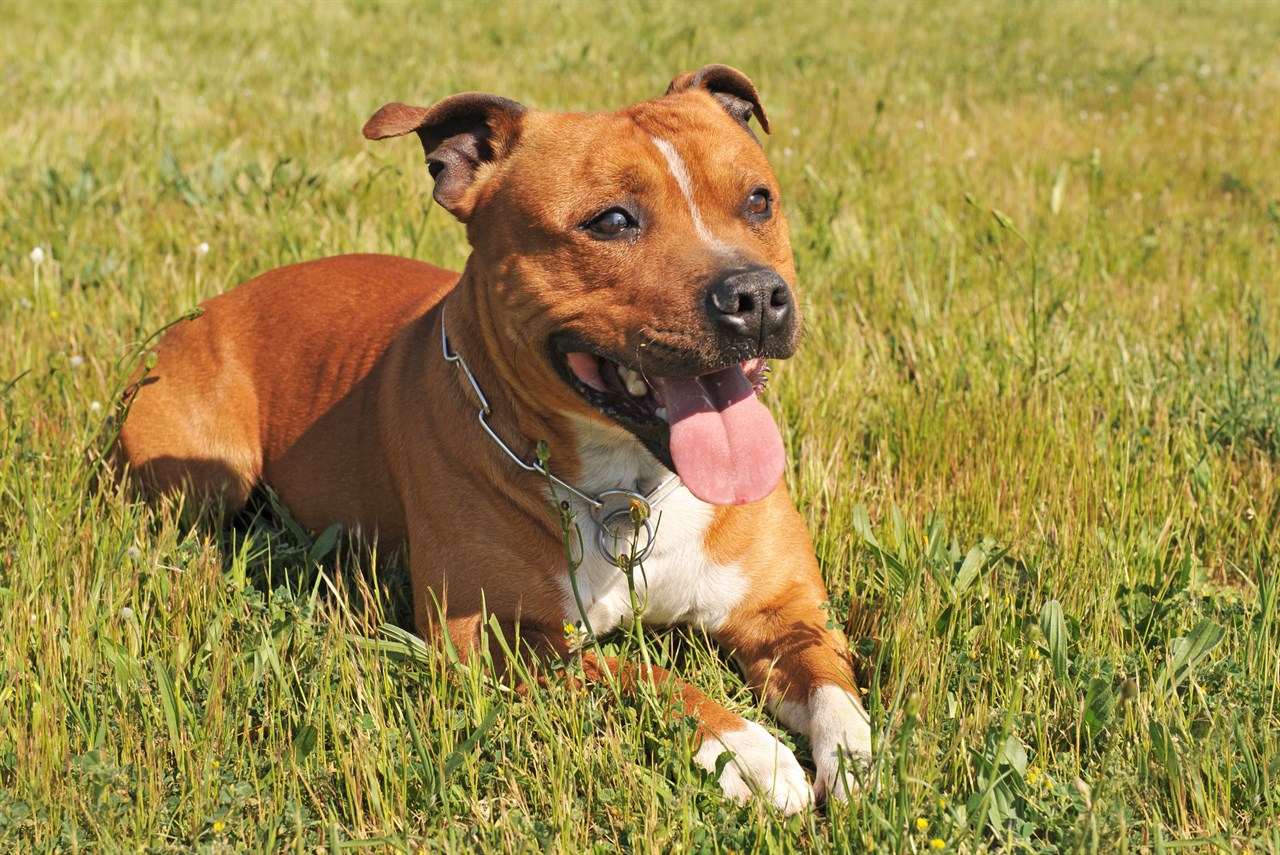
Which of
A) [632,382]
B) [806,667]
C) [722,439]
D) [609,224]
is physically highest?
[609,224]

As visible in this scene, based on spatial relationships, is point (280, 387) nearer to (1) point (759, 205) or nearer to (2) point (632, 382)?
(2) point (632, 382)

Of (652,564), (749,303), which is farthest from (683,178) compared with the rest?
(652,564)

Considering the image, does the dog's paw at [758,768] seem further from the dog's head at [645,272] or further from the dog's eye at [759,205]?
the dog's eye at [759,205]

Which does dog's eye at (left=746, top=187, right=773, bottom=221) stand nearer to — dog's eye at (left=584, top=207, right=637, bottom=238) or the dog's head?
the dog's head

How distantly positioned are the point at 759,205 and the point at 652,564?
1.16m

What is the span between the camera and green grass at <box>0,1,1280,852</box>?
9.48 ft

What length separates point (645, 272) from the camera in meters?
3.44

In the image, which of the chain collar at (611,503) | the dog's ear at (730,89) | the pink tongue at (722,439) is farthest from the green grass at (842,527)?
the dog's ear at (730,89)

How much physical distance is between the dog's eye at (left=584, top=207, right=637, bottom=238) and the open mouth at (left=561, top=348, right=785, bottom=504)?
13.7 inches

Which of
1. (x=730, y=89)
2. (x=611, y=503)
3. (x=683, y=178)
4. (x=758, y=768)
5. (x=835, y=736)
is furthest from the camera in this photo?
(x=730, y=89)

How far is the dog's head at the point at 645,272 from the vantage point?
333 centimetres

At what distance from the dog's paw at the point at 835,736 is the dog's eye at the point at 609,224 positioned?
4.59 feet

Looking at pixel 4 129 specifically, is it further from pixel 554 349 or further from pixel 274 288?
pixel 554 349

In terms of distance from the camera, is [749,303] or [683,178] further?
[683,178]
